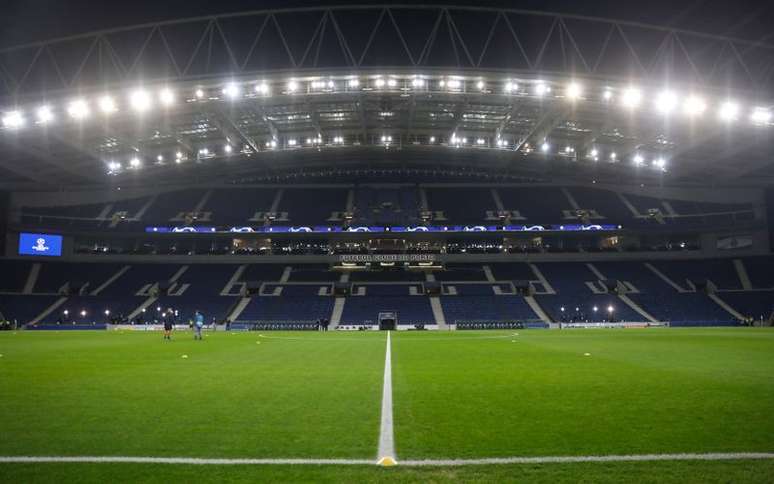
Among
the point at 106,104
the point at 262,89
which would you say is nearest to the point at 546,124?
the point at 262,89

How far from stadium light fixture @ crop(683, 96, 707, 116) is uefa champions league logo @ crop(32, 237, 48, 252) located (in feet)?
213

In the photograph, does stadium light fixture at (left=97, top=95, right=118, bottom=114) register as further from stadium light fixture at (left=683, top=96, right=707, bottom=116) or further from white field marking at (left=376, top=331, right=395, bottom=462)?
stadium light fixture at (left=683, top=96, right=707, bottom=116)

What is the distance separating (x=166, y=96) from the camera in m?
32.1

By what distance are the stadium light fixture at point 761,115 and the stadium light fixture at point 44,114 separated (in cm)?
4782

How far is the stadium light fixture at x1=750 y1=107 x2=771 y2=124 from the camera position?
3243 cm

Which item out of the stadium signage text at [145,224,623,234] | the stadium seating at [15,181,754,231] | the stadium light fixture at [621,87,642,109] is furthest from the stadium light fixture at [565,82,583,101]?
the stadium seating at [15,181,754,231]

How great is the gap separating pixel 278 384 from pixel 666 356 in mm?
12209

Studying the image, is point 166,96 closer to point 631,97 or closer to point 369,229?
point 631,97

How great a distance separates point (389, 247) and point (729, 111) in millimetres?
39537

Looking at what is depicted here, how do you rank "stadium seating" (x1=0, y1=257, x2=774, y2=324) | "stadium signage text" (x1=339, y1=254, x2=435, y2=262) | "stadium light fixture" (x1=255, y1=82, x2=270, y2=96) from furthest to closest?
1. "stadium signage text" (x1=339, y1=254, x2=435, y2=262)
2. "stadium seating" (x1=0, y1=257, x2=774, y2=324)
3. "stadium light fixture" (x1=255, y1=82, x2=270, y2=96)

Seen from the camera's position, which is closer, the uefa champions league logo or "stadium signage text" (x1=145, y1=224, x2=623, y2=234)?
the uefa champions league logo

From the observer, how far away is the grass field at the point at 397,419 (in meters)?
4.20

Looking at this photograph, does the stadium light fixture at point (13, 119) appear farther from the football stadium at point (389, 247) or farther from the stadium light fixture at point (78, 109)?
the stadium light fixture at point (78, 109)

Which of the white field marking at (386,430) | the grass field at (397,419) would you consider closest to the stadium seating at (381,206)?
the grass field at (397,419)
